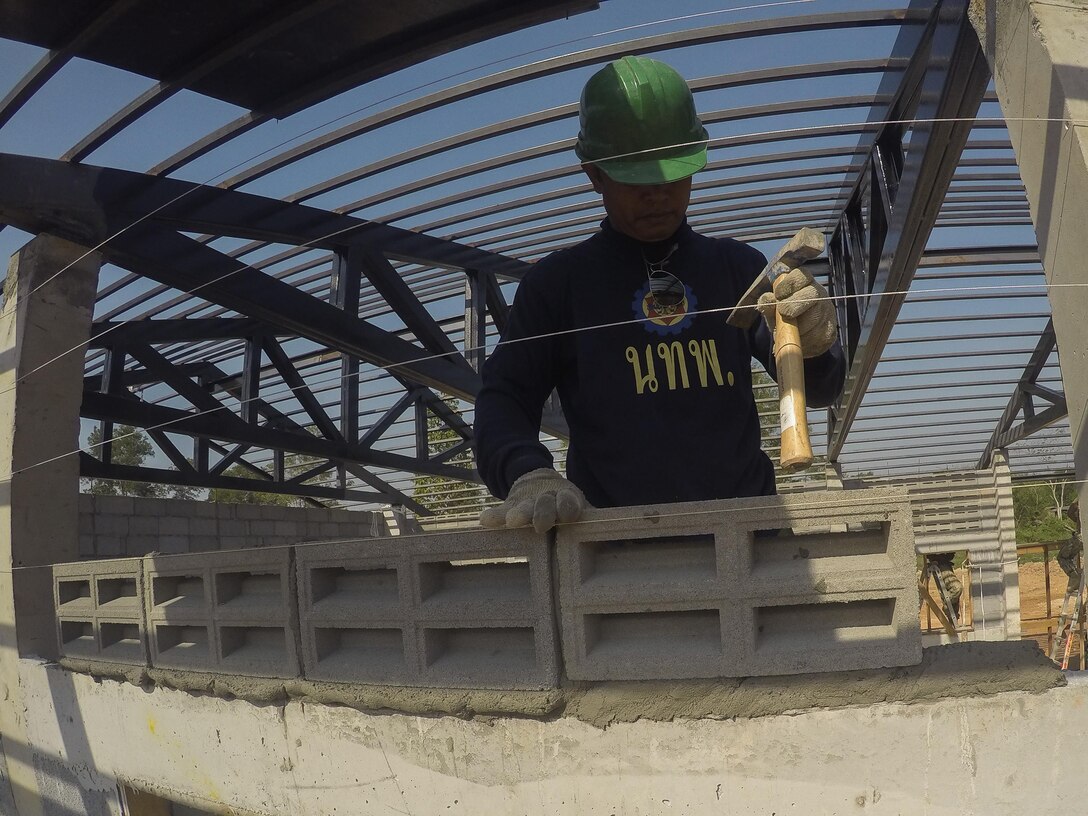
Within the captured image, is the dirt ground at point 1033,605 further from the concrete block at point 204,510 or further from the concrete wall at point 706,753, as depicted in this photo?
the concrete wall at point 706,753

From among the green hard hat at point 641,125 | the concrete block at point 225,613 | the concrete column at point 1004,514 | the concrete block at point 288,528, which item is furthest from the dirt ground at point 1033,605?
the green hard hat at point 641,125

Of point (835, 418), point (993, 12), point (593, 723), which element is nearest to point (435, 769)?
point (593, 723)

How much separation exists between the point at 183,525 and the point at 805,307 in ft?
29.6

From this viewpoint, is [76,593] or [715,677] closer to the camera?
[715,677]

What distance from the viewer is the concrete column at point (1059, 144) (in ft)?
8.70

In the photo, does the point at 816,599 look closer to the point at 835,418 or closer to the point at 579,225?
the point at 579,225

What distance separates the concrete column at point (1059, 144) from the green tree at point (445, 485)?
865 centimetres

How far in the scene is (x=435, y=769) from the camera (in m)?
2.96

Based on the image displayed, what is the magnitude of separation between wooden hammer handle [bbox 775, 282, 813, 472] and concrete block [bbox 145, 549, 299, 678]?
2.04 metres

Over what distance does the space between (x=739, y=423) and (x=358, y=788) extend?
5.98 ft

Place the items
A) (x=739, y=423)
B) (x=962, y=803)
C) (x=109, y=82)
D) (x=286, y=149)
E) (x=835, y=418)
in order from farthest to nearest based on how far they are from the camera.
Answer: (x=835, y=418) → (x=286, y=149) → (x=109, y=82) → (x=739, y=423) → (x=962, y=803)

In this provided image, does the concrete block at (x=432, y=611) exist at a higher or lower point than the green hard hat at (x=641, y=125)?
lower

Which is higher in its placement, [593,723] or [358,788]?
[593,723]

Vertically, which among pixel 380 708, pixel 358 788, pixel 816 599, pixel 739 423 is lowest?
pixel 358 788
